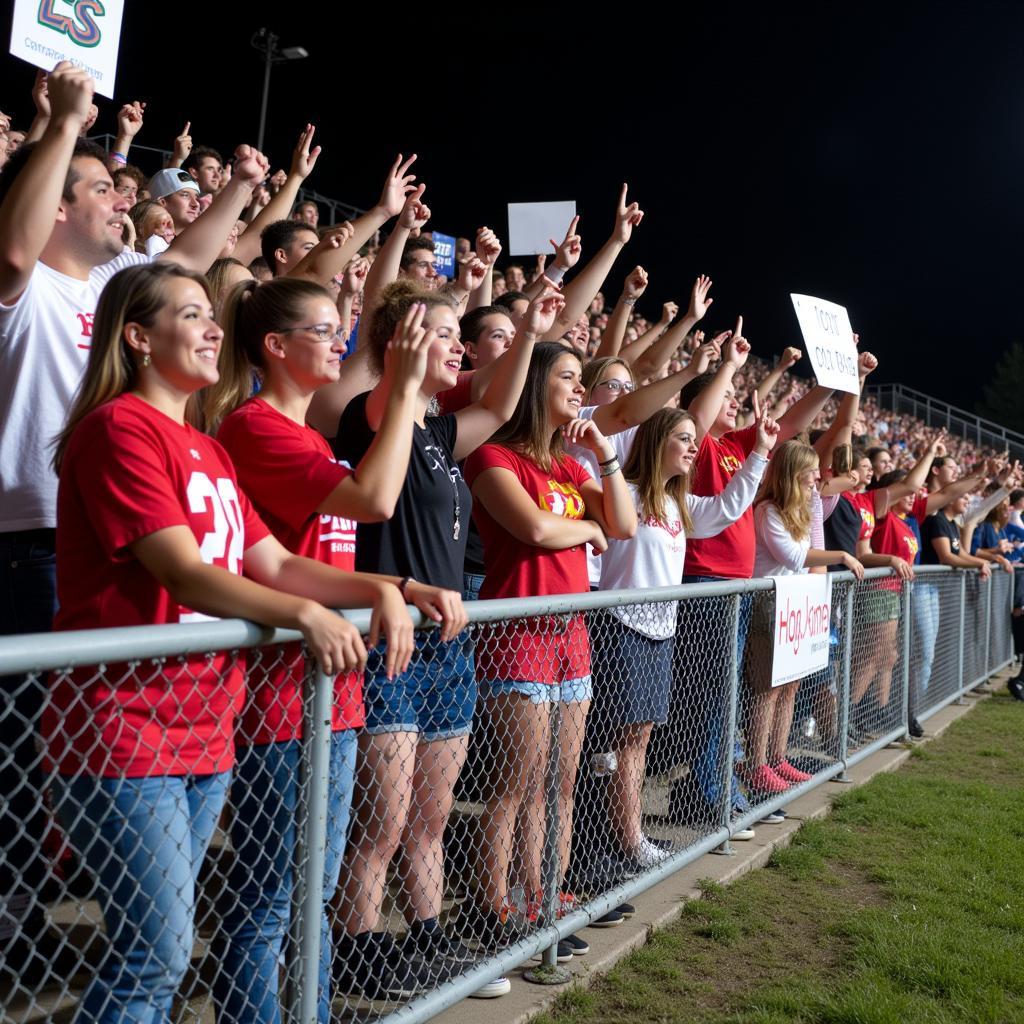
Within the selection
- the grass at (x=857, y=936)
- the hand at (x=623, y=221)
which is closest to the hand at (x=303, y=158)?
the hand at (x=623, y=221)

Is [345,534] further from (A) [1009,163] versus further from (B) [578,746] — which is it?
(A) [1009,163]

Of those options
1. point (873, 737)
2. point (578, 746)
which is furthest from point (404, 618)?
point (873, 737)

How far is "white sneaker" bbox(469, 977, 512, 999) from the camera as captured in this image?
10.4ft

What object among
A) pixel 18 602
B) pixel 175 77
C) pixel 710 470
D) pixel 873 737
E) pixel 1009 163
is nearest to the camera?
pixel 18 602

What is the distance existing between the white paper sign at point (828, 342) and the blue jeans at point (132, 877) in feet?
14.8

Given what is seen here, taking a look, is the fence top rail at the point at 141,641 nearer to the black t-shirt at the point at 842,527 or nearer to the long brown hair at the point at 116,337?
the long brown hair at the point at 116,337

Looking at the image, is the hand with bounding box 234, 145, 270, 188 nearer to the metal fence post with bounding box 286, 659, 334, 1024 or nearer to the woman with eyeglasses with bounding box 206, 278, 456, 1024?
the woman with eyeglasses with bounding box 206, 278, 456, 1024

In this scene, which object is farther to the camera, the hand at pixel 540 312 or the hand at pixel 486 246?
the hand at pixel 486 246

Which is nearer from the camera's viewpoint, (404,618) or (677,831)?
(404,618)

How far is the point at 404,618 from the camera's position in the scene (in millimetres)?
2273

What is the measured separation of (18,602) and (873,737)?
5.59 metres

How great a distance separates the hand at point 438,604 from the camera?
2424mm

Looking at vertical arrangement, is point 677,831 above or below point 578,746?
below

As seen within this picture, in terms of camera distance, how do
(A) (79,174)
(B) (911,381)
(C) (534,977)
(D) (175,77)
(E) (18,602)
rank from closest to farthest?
(E) (18,602) → (A) (79,174) → (C) (534,977) → (D) (175,77) → (B) (911,381)
